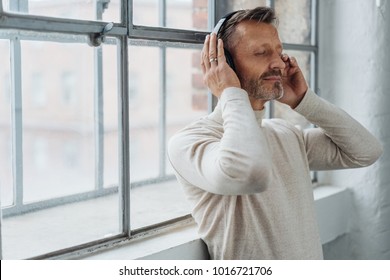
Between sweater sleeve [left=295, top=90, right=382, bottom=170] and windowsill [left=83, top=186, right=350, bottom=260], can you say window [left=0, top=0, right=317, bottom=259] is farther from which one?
sweater sleeve [left=295, top=90, right=382, bottom=170]

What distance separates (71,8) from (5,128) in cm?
32

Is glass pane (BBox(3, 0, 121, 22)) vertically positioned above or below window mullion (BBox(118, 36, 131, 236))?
above

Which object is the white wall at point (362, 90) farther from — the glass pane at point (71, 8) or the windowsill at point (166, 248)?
the glass pane at point (71, 8)

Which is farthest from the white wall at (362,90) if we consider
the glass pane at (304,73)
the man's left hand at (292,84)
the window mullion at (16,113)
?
the window mullion at (16,113)

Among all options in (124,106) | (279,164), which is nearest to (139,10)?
(124,106)

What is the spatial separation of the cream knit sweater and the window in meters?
0.22

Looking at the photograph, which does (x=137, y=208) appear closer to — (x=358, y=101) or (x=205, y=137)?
(x=205, y=137)

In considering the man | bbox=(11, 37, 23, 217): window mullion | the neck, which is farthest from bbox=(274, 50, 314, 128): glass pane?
bbox=(11, 37, 23, 217): window mullion

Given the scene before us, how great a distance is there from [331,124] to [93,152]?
2.14 feet

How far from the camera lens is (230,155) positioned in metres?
1.08

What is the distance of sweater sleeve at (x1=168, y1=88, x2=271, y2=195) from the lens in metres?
1.08

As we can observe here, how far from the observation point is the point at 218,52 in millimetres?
1251

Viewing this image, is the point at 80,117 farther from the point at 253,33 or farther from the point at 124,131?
the point at 253,33

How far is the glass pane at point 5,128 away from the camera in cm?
124
